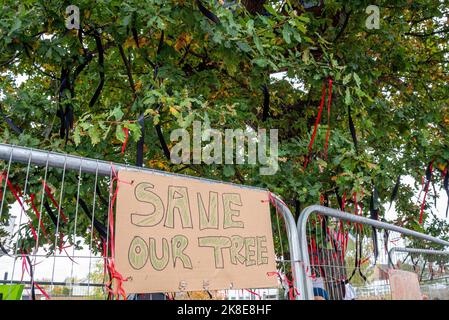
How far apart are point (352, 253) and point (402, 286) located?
53 centimetres

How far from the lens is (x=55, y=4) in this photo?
284 centimetres

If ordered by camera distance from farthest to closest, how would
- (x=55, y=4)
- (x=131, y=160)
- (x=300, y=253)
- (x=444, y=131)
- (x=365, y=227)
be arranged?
1. (x=444, y=131)
2. (x=131, y=160)
3. (x=365, y=227)
4. (x=55, y=4)
5. (x=300, y=253)

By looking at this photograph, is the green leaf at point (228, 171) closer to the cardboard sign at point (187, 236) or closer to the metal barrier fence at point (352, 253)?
the metal barrier fence at point (352, 253)

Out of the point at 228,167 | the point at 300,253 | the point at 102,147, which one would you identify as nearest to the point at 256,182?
the point at 228,167

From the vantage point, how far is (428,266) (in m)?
4.24

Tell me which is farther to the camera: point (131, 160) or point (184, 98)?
point (131, 160)

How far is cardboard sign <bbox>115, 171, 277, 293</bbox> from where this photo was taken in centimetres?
168

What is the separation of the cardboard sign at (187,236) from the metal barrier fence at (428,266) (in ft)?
6.46

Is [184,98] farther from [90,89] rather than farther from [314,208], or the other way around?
[90,89]

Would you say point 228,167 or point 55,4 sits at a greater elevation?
point 55,4

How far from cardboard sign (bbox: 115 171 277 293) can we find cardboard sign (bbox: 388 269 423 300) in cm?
120

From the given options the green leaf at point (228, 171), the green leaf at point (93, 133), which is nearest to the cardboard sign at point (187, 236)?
the green leaf at point (93, 133)

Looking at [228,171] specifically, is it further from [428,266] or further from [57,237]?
[428,266]
